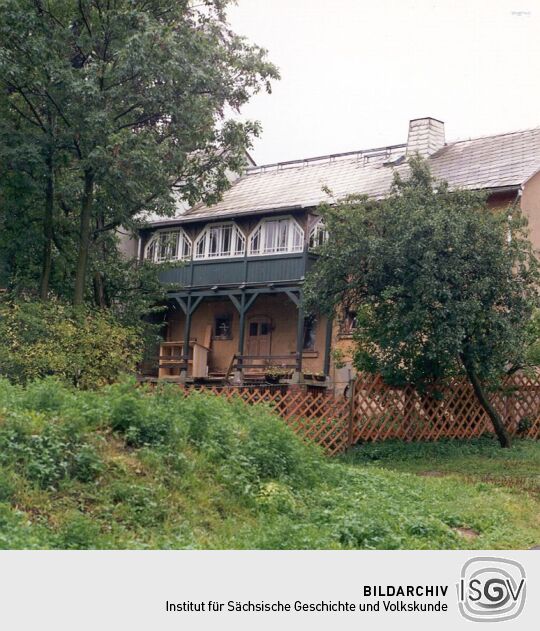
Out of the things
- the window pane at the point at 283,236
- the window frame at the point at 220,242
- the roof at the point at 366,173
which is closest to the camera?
the roof at the point at 366,173

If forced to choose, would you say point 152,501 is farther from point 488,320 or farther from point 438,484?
point 488,320

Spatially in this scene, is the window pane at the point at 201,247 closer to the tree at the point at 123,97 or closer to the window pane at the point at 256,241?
the window pane at the point at 256,241

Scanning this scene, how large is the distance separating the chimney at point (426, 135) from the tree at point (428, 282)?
542 inches

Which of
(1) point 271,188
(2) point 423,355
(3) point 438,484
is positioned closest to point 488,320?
(2) point 423,355

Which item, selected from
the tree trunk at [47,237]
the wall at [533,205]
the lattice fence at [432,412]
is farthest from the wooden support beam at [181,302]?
the lattice fence at [432,412]

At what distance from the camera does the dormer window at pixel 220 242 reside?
117ft

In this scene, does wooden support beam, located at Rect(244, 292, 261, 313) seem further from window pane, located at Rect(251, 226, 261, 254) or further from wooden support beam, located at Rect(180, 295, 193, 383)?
wooden support beam, located at Rect(180, 295, 193, 383)

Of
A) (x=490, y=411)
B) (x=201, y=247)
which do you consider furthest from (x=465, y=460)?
(x=201, y=247)

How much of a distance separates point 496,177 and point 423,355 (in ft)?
34.5

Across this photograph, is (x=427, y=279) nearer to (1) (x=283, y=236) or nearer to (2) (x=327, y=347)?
(2) (x=327, y=347)

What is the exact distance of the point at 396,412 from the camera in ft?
73.6

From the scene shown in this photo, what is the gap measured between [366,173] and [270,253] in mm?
4935

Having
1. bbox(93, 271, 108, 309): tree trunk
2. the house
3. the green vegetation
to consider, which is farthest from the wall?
the green vegetation
